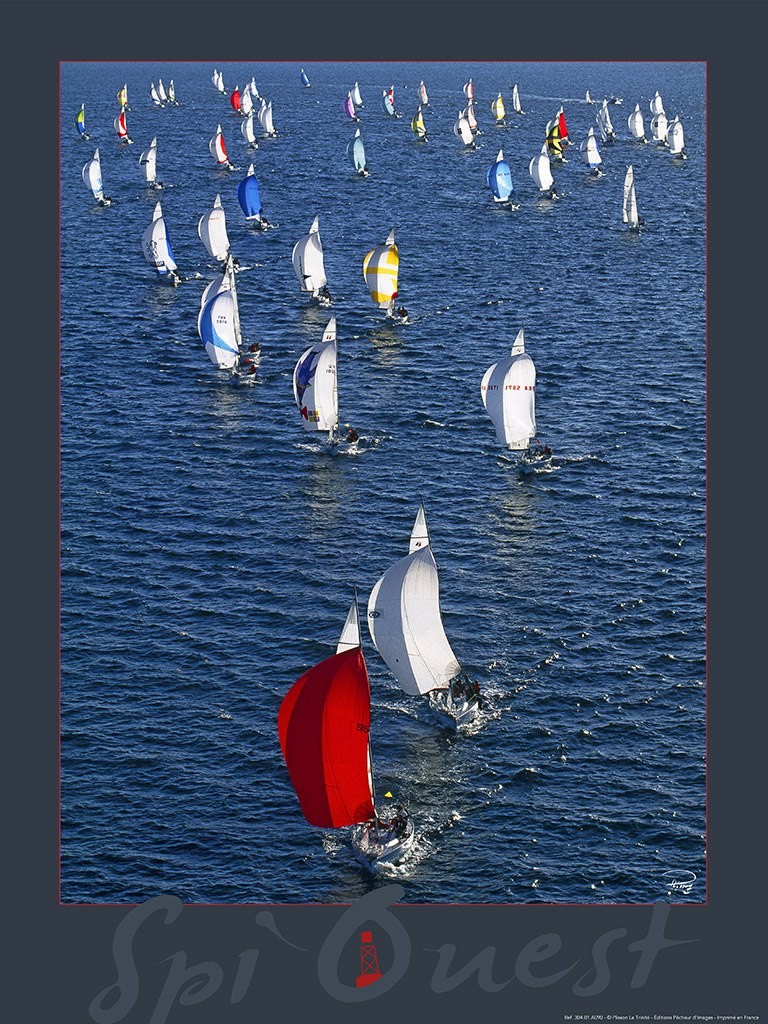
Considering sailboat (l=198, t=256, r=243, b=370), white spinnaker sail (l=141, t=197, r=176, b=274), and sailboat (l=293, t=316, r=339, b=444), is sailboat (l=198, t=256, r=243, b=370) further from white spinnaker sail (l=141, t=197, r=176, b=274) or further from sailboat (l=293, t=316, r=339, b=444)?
white spinnaker sail (l=141, t=197, r=176, b=274)

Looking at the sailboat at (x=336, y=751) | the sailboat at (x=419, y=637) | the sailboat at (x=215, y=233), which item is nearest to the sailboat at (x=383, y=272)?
the sailboat at (x=215, y=233)

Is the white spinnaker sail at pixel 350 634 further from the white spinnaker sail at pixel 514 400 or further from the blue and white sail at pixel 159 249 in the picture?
the blue and white sail at pixel 159 249

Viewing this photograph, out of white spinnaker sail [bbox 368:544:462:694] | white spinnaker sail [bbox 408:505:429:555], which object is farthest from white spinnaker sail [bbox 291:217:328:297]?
white spinnaker sail [bbox 368:544:462:694]

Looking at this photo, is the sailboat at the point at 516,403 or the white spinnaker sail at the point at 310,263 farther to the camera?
the white spinnaker sail at the point at 310,263

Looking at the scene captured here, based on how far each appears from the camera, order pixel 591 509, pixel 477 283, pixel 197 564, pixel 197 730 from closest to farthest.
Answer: pixel 197 730 < pixel 197 564 < pixel 591 509 < pixel 477 283

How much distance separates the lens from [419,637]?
10050cm

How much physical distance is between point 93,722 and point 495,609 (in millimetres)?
27333

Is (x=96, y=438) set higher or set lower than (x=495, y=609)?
higher

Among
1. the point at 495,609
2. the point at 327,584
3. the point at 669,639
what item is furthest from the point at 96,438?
the point at 669,639

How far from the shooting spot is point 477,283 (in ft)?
585

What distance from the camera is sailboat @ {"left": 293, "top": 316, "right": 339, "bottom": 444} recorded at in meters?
137

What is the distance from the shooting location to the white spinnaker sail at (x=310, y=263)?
171 meters

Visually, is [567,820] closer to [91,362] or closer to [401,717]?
[401,717]

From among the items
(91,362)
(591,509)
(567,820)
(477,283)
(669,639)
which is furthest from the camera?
(477,283)
